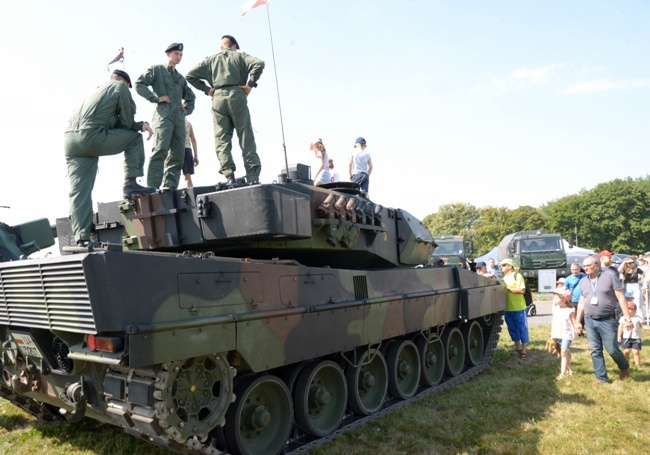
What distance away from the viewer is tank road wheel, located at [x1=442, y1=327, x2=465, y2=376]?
29.6 ft

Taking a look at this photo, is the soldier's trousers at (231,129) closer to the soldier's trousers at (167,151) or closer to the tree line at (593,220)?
the soldier's trousers at (167,151)

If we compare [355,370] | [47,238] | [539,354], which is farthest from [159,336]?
[539,354]

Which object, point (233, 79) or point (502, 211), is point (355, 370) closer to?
point (233, 79)

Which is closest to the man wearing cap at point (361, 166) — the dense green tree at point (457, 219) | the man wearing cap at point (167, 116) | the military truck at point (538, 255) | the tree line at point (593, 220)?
the man wearing cap at point (167, 116)

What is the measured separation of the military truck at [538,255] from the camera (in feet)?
82.1

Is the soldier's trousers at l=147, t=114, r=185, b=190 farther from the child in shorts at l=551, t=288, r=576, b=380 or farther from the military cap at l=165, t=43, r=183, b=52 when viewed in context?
the child in shorts at l=551, t=288, r=576, b=380

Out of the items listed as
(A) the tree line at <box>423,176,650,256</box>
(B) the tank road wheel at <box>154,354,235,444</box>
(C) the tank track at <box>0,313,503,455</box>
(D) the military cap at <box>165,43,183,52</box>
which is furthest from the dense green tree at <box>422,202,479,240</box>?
(B) the tank road wheel at <box>154,354,235,444</box>

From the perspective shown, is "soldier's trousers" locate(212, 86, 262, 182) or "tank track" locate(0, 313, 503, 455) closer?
"tank track" locate(0, 313, 503, 455)

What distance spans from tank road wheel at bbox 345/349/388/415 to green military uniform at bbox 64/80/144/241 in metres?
3.42

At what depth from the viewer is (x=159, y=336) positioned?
13.6 ft

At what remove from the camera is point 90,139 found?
5.55 m

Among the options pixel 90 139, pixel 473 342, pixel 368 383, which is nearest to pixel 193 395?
pixel 90 139

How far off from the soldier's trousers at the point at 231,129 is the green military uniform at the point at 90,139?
58.3 inches

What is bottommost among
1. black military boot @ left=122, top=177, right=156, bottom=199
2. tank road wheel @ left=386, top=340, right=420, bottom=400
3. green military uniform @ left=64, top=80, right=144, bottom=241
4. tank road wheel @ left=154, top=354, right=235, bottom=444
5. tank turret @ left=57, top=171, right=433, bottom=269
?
tank road wheel @ left=386, top=340, right=420, bottom=400
